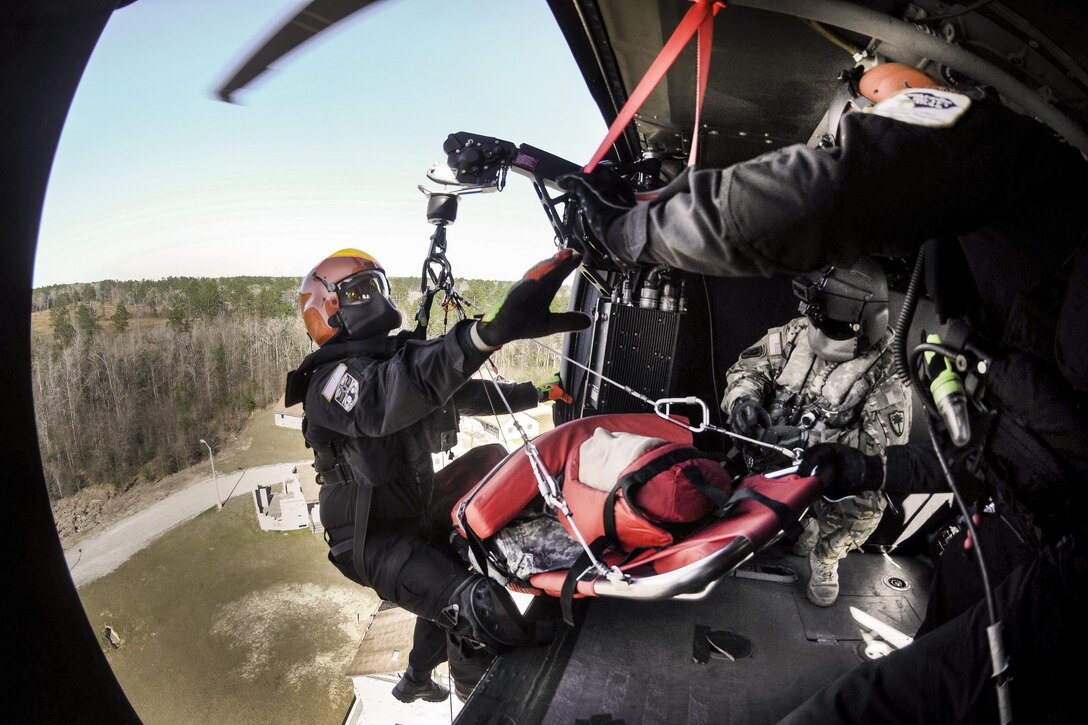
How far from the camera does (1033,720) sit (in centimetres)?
107

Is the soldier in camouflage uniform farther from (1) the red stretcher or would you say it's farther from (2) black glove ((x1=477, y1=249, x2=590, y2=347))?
(2) black glove ((x1=477, y1=249, x2=590, y2=347))

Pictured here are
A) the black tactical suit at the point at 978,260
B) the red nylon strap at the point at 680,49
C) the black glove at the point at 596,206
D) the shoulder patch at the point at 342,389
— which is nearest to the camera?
the black tactical suit at the point at 978,260

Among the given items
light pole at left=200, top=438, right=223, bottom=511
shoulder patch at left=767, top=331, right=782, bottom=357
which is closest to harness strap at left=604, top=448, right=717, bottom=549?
shoulder patch at left=767, top=331, right=782, bottom=357

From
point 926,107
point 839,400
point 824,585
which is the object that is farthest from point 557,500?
point 839,400

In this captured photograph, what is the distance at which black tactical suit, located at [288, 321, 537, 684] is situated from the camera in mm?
2020

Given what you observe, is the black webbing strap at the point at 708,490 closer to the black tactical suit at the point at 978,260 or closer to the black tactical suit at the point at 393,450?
the black tactical suit at the point at 978,260

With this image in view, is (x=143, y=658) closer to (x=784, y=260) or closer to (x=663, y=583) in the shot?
(x=663, y=583)

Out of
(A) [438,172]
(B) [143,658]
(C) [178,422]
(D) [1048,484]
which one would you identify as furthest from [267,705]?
(D) [1048,484]

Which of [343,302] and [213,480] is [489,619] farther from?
[213,480]

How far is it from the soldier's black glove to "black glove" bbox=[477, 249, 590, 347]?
5.50 feet

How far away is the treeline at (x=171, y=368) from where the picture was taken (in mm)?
10411

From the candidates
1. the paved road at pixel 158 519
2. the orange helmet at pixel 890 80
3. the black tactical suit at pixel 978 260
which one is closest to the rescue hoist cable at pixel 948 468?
the black tactical suit at pixel 978 260

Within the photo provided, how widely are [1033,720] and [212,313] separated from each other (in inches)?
703

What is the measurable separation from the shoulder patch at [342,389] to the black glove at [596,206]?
1295 mm
